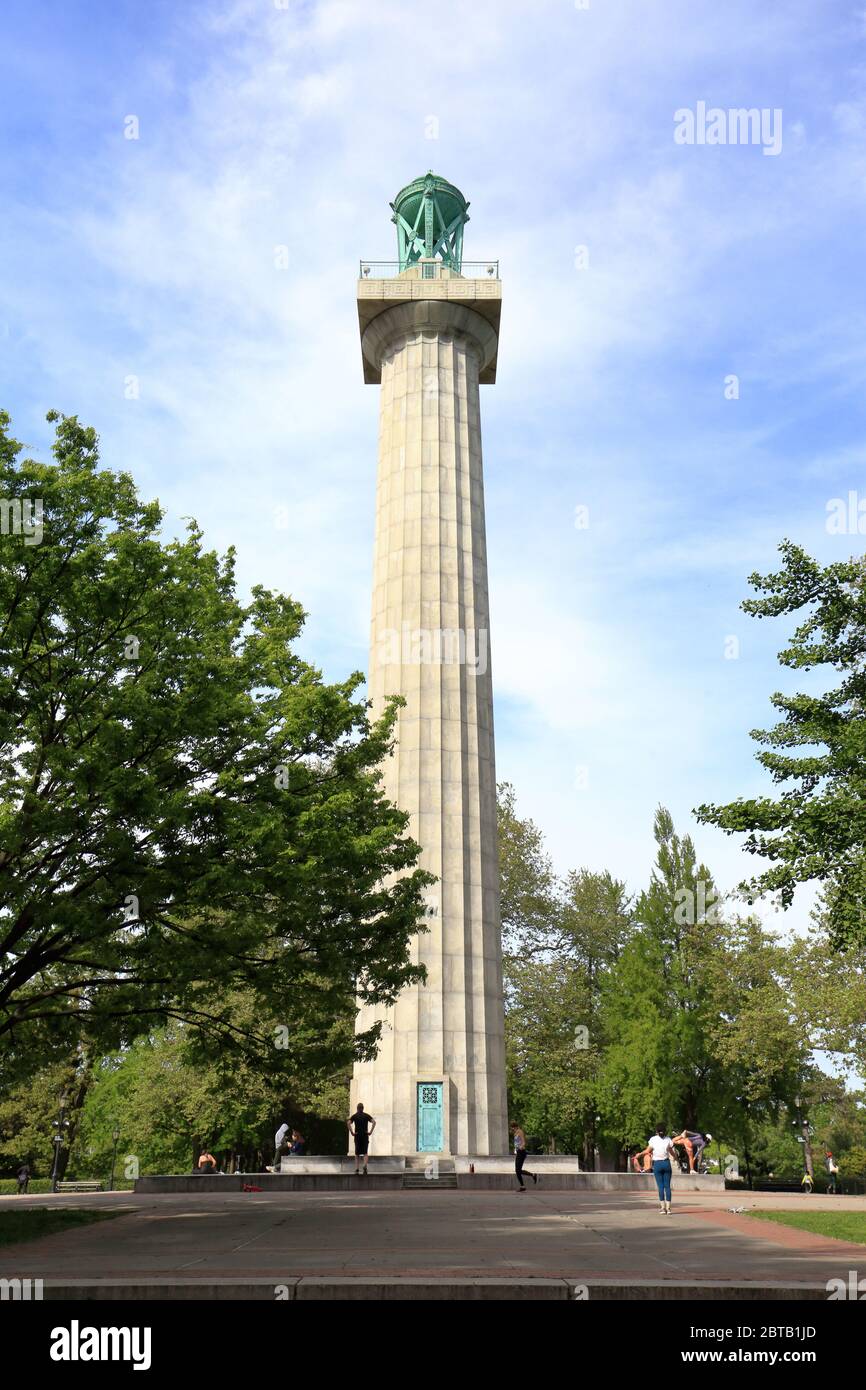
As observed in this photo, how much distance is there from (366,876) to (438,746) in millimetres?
16274

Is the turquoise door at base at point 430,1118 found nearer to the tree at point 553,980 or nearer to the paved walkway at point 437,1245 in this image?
the paved walkway at point 437,1245

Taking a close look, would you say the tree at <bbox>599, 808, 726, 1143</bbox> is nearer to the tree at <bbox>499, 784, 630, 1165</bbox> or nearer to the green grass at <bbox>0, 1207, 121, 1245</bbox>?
the tree at <bbox>499, 784, 630, 1165</bbox>

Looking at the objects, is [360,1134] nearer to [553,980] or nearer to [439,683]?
[439,683]

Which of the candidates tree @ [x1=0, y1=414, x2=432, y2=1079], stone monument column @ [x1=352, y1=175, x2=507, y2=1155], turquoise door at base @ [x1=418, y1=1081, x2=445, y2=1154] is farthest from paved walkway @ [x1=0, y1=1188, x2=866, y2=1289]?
stone monument column @ [x1=352, y1=175, x2=507, y2=1155]

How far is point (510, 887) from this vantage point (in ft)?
166

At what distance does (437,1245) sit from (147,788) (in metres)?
7.26

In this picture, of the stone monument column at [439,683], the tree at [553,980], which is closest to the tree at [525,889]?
the tree at [553,980]

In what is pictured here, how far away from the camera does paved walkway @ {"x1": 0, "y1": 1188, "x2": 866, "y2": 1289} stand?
1085 centimetres

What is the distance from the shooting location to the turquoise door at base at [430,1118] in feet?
104

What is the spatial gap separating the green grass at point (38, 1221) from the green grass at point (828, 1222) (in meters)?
11.9

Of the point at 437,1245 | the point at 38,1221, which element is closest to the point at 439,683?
the point at 38,1221

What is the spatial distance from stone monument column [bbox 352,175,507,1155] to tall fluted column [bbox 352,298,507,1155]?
45 mm
